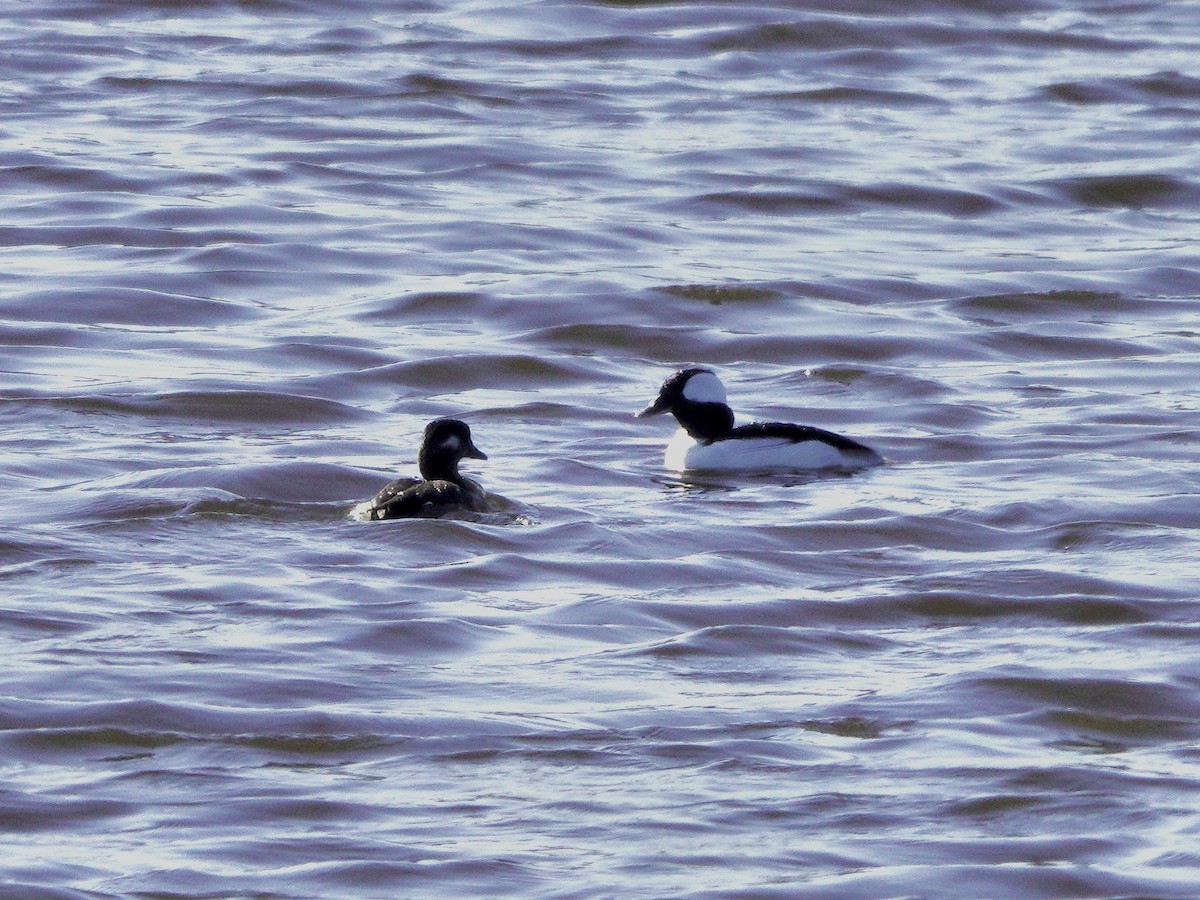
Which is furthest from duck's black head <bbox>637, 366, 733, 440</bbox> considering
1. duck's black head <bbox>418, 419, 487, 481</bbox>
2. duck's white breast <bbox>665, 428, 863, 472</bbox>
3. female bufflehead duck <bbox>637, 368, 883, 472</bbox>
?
duck's black head <bbox>418, 419, 487, 481</bbox>

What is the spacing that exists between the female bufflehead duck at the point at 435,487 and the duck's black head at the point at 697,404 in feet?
4.70

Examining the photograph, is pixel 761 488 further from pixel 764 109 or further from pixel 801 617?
pixel 764 109

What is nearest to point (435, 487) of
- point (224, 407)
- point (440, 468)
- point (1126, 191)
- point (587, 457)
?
point (440, 468)

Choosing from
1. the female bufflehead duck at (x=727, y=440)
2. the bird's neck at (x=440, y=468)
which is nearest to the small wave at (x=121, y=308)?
the female bufflehead duck at (x=727, y=440)

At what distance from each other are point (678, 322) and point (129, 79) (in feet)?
26.4

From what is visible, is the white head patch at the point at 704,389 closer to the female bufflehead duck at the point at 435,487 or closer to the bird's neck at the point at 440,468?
the female bufflehead duck at the point at 435,487

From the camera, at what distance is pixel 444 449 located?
10.5 m

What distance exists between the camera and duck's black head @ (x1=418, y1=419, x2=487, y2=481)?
1051 centimetres

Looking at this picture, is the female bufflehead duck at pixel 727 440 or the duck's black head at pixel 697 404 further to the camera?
the duck's black head at pixel 697 404

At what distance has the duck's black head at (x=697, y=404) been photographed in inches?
476

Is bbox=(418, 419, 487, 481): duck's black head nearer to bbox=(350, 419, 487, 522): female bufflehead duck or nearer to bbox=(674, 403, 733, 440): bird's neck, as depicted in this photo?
bbox=(350, 419, 487, 522): female bufflehead duck

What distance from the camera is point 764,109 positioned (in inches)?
850

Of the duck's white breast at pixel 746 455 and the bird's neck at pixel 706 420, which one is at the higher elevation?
the bird's neck at pixel 706 420

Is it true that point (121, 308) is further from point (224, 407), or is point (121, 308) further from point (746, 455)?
point (746, 455)
